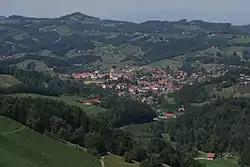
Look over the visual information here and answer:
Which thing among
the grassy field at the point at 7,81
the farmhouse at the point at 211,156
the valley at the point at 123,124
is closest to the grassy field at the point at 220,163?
the valley at the point at 123,124

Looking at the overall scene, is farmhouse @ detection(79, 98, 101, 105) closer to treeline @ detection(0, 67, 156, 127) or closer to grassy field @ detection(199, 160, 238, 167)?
treeline @ detection(0, 67, 156, 127)

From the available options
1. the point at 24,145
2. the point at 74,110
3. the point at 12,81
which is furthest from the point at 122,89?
the point at 24,145

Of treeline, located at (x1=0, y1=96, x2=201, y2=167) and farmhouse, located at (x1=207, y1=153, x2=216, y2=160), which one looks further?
farmhouse, located at (x1=207, y1=153, x2=216, y2=160)

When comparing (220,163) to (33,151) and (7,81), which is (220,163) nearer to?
(33,151)

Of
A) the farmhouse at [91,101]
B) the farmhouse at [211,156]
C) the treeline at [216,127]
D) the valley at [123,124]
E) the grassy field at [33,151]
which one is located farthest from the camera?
the farmhouse at [91,101]

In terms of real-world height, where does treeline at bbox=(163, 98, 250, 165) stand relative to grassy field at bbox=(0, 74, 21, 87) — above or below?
below

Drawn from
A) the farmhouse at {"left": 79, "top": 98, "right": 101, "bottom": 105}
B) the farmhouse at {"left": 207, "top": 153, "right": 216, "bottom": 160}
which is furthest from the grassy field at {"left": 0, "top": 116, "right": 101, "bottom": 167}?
the farmhouse at {"left": 79, "top": 98, "right": 101, "bottom": 105}

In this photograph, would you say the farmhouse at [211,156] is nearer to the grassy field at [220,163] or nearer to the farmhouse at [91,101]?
Result: the grassy field at [220,163]
